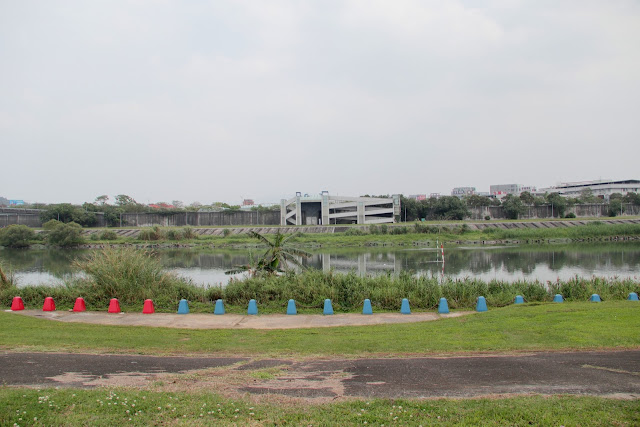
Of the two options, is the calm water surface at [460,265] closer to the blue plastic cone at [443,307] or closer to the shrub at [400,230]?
the blue plastic cone at [443,307]

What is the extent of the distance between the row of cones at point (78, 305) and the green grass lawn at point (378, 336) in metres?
2.45

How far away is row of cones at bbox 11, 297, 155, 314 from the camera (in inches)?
616

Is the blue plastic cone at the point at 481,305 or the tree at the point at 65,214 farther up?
the tree at the point at 65,214

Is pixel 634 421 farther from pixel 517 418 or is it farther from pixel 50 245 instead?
pixel 50 245

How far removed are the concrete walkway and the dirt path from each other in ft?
13.9

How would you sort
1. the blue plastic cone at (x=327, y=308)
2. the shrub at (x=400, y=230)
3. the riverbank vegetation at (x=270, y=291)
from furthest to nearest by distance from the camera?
the shrub at (x=400, y=230)
the riverbank vegetation at (x=270, y=291)
the blue plastic cone at (x=327, y=308)

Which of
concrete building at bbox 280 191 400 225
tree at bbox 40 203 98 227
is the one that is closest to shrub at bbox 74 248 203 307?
concrete building at bbox 280 191 400 225

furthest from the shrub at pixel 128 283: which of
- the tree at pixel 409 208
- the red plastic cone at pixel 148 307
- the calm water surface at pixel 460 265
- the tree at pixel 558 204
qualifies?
the tree at pixel 558 204

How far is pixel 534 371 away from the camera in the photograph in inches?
311

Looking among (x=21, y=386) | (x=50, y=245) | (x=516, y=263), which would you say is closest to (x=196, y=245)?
(x=50, y=245)

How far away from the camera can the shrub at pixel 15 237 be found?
7138 cm

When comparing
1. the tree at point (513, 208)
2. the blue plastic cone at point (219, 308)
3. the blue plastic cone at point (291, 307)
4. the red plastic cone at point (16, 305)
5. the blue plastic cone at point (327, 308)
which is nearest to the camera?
the blue plastic cone at point (327, 308)

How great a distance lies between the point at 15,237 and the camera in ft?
235

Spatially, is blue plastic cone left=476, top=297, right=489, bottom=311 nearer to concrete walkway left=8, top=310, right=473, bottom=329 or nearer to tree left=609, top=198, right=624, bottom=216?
concrete walkway left=8, top=310, right=473, bottom=329
